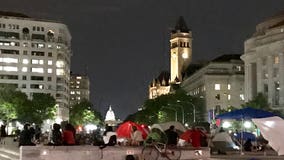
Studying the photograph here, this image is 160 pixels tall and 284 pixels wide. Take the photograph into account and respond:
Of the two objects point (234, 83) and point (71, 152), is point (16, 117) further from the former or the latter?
point (71, 152)

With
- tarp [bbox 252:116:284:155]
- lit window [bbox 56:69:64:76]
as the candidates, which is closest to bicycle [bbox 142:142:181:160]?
tarp [bbox 252:116:284:155]

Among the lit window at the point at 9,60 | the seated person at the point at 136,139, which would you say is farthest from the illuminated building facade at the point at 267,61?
the lit window at the point at 9,60

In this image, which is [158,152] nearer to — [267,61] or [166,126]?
[166,126]

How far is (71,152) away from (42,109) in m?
112

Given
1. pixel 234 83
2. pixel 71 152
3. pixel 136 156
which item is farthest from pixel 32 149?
pixel 234 83

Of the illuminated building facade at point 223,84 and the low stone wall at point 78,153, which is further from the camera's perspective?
the illuminated building facade at point 223,84

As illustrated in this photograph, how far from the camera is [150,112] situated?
168 m

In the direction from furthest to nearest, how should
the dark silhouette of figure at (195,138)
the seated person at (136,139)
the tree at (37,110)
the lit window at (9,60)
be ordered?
the lit window at (9,60)
the tree at (37,110)
the seated person at (136,139)
the dark silhouette of figure at (195,138)

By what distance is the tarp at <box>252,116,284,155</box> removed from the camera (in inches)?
858

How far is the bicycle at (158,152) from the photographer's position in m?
24.6

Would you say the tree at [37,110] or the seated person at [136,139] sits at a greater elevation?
the tree at [37,110]

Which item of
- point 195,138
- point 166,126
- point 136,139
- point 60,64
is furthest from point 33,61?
point 195,138

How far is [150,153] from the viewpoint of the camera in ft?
80.5

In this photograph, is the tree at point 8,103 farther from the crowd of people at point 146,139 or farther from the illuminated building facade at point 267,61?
the crowd of people at point 146,139
